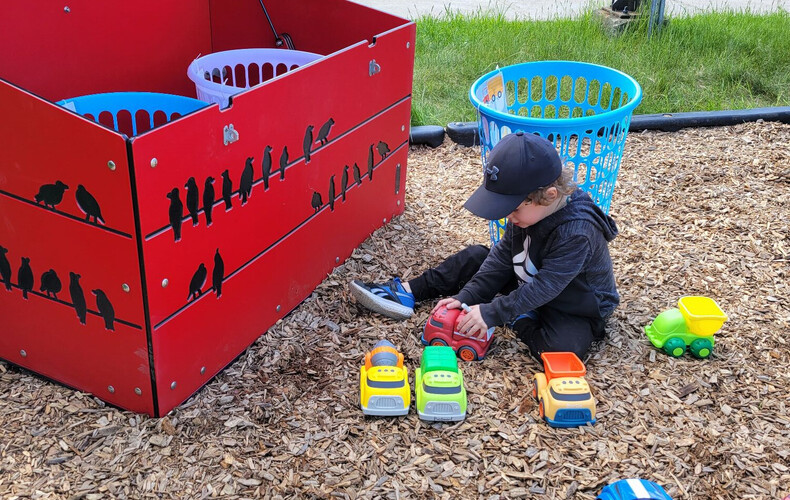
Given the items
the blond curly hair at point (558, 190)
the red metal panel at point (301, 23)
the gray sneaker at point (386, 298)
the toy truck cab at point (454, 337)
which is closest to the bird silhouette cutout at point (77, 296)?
the gray sneaker at point (386, 298)

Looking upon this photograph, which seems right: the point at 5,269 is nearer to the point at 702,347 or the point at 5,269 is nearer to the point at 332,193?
the point at 332,193

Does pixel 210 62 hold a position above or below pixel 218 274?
above

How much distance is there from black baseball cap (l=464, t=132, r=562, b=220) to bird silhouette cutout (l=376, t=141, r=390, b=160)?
0.89 metres

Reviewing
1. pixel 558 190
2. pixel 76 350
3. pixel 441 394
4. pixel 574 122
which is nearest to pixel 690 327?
pixel 558 190

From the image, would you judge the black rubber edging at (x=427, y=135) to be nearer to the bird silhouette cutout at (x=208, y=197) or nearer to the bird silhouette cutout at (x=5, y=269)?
the bird silhouette cutout at (x=208, y=197)

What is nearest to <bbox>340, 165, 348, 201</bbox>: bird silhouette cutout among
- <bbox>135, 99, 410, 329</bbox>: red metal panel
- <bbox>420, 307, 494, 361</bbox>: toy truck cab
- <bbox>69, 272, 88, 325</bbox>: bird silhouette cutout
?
<bbox>135, 99, 410, 329</bbox>: red metal panel

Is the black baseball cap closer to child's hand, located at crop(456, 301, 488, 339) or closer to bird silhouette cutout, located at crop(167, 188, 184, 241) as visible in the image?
child's hand, located at crop(456, 301, 488, 339)

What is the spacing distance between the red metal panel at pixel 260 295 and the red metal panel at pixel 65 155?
39cm

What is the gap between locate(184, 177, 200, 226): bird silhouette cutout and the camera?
2115 millimetres

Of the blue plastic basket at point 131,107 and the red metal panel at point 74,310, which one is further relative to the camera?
the blue plastic basket at point 131,107

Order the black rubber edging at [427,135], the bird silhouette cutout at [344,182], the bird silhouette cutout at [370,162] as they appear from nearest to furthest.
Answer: the bird silhouette cutout at [344,182] → the bird silhouette cutout at [370,162] → the black rubber edging at [427,135]

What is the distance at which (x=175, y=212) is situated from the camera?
6.87ft

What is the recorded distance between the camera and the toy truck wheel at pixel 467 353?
8.54 feet

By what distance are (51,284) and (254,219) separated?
62 centimetres
